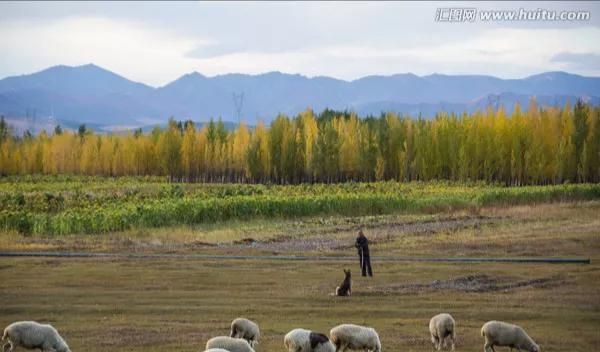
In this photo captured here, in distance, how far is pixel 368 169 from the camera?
424ft

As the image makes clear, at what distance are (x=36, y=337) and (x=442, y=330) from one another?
1064 cm

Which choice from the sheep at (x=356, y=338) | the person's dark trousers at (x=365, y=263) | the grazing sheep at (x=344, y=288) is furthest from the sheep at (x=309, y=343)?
the person's dark trousers at (x=365, y=263)

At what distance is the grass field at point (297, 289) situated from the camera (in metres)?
30.0

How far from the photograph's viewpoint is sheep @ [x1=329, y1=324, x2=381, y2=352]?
997 inches

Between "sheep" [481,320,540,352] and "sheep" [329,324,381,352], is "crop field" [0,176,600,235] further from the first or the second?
"sheep" [481,320,540,352]

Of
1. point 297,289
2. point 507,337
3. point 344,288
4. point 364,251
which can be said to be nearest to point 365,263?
point 364,251

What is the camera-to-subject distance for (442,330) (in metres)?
27.0

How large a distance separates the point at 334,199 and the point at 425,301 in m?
49.9

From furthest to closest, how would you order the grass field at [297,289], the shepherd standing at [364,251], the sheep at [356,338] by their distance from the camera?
the shepherd standing at [364,251], the grass field at [297,289], the sheep at [356,338]

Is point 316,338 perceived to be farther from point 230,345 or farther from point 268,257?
point 268,257

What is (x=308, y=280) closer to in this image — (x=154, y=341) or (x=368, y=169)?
(x=154, y=341)

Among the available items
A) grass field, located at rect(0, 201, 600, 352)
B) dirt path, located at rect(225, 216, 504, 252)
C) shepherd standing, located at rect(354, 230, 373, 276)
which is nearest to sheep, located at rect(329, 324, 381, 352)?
grass field, located at rect(0, 201, 600, 352)

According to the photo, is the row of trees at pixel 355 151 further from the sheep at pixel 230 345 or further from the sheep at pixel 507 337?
the sheep at pixel 230 345

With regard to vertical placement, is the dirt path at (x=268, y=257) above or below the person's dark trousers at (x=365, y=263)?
below
